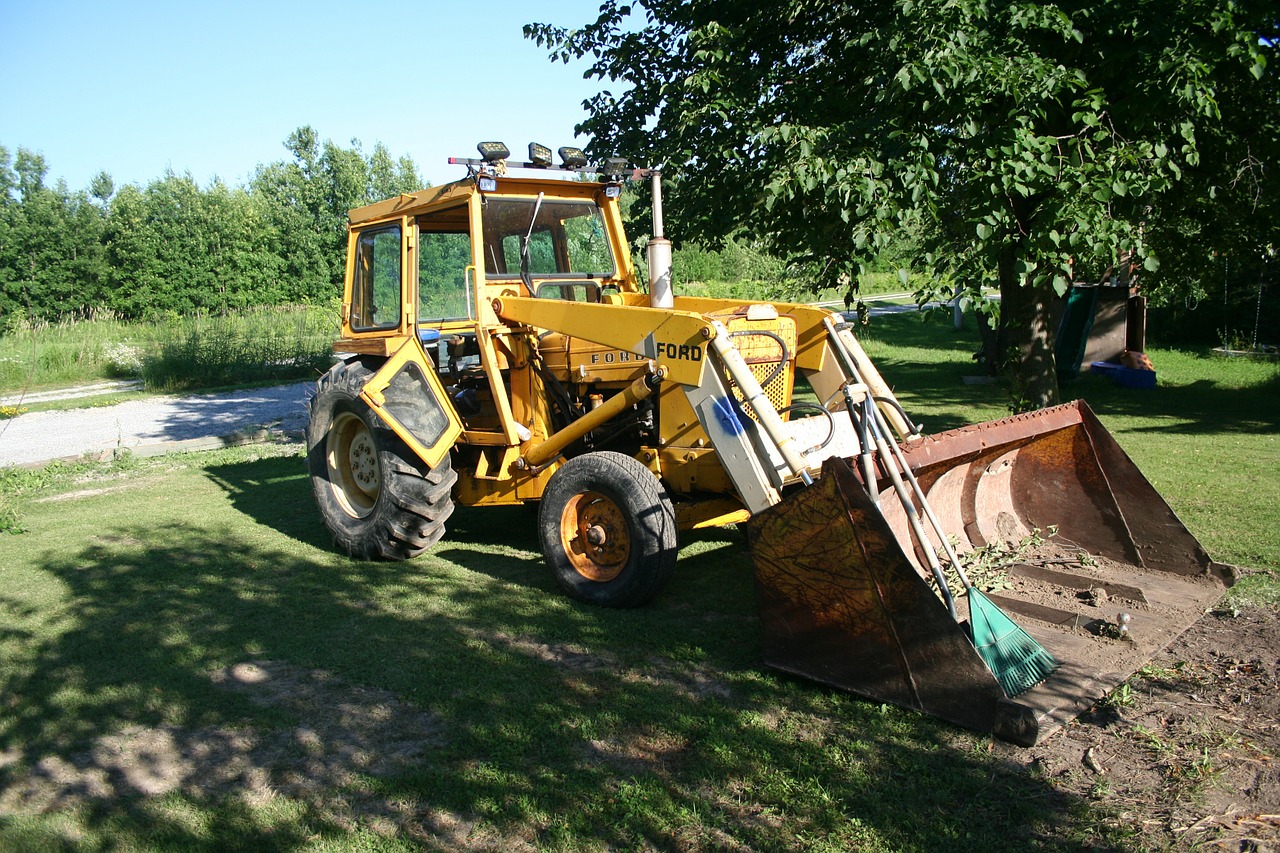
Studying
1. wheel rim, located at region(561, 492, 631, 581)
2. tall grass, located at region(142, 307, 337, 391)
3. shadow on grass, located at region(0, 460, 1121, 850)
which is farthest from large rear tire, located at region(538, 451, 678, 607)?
tall grass, located at region(142, 307, 337, 391)

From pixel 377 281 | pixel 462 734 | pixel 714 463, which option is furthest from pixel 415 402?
pixel 462 734

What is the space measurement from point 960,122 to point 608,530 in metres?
4.17

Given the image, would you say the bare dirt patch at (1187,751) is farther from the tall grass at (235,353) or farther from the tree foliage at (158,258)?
the tree foliage at (158,258)

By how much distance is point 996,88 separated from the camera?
6.90m

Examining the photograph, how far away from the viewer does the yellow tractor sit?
4.09 meters

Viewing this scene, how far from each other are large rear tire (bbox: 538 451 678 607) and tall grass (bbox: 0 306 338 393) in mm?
17232

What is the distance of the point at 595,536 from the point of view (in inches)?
216

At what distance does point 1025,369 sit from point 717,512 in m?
5.54

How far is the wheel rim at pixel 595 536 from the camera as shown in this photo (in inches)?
214

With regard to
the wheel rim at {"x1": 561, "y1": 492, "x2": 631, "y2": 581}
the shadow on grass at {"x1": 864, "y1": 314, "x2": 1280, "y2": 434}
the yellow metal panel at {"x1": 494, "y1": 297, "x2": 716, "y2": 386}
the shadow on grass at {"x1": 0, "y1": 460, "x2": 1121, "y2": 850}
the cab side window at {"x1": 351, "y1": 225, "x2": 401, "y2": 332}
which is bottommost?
the shadow on grass at {"x1": 0, "y1": 460, "x2": 1121, "y2": 850}

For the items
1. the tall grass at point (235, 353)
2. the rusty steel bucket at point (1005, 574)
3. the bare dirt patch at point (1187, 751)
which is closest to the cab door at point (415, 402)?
the rusty steel bucket at point (1005, 574)

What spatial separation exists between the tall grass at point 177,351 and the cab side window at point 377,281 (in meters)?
14.9

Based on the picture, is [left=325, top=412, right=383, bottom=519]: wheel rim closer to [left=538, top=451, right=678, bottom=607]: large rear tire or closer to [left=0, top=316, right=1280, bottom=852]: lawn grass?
[left=0, top=316, right=1280, bottom=852]: lawn grass

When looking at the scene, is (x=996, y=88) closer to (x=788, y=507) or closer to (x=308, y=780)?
(x=788, y=507)
